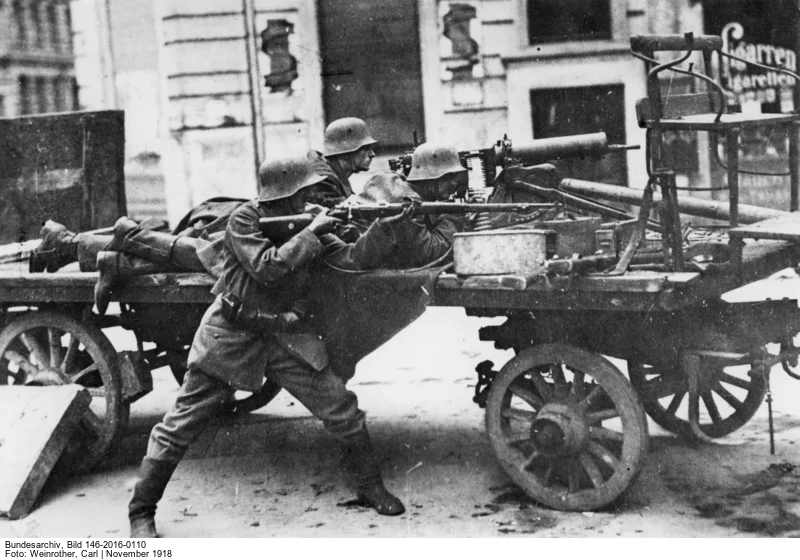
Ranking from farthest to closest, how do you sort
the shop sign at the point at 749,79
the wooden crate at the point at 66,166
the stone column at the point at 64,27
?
the stone column at the point at 64,27 < the shop sign at the point at 749,79 < the wooden crate at the point at 66,166

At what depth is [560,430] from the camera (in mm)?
4266

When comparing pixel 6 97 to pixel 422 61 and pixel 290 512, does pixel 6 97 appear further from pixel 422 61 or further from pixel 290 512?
pixel 290 512

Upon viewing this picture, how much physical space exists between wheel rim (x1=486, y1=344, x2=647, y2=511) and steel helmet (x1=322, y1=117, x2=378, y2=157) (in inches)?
75.2

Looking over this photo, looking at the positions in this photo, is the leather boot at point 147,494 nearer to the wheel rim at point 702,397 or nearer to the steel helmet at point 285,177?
the steel helmet at point 285,177

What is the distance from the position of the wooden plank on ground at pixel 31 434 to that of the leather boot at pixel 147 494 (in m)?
0.76

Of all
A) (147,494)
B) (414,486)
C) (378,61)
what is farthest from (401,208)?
(378,61)

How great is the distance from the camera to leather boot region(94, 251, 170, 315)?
4.97m

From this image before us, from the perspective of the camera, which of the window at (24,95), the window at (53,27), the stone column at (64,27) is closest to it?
the window at (53,27)

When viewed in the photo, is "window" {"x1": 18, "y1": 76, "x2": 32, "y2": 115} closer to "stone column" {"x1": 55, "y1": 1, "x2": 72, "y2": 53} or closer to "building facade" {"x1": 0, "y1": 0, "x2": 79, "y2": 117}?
"building facade" {"x1": 0, "y1": 0, "x2": 79, "y2": 117}

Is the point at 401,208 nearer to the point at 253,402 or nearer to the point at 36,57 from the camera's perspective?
the point at 253,402

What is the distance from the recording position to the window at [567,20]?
10961 mm

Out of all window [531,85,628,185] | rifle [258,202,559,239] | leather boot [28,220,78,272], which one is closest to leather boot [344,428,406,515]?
rifle [258,202,559,239]

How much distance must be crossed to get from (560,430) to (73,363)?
9.10 ft

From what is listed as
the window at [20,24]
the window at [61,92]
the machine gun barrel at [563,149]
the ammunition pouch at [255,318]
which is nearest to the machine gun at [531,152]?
the machine gun barrel at [563,149]
